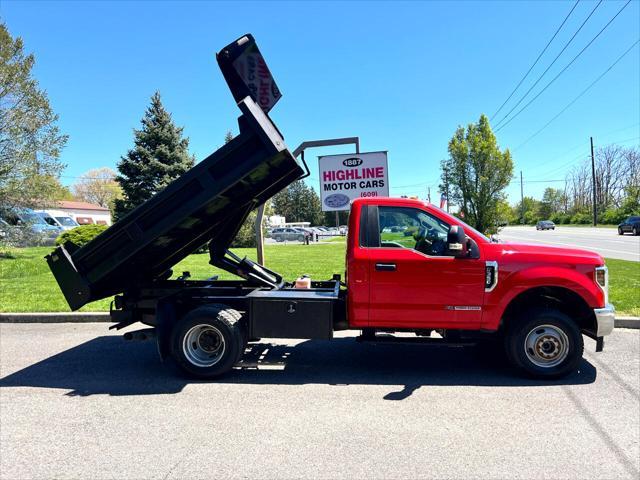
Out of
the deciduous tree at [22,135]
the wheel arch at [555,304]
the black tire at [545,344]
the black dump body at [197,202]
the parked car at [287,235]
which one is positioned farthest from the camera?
the parked car at [287,235]

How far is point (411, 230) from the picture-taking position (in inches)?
194

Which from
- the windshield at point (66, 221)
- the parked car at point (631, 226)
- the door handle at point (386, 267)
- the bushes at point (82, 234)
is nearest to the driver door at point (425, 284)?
the door handle at point (386, 267)

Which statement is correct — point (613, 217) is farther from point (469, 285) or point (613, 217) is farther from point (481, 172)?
point (469, 285)

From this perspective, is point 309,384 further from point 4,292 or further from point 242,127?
point 4,292

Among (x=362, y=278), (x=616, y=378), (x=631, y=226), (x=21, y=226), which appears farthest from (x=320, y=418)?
(x=631, y=226)

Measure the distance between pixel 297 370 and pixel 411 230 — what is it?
86.8 inches

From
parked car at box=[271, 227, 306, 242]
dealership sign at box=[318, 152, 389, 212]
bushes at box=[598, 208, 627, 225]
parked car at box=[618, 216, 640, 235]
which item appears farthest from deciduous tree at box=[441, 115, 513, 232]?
bushes at box=[598, 208, 627, 225]

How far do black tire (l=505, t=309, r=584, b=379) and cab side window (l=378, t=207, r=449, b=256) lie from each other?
4.28 ft

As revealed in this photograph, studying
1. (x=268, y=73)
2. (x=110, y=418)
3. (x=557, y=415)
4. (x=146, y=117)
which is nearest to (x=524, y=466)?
(x=557, y=415)

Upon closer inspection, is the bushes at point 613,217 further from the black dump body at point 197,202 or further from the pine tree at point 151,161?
the black dump body at point 197,202

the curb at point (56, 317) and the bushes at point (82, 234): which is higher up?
the bushes at point (82, 234)

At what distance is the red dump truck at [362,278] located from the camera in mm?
4594

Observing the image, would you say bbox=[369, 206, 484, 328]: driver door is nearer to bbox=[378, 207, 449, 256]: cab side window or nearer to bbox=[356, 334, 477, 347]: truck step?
bbox=[378, 207, 449, 256]: cab side window

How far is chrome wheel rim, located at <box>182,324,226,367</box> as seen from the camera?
15.9ft
